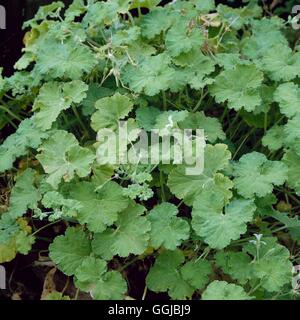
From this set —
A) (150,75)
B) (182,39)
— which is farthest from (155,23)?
(150,75)

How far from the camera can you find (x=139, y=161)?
1987 millimetres

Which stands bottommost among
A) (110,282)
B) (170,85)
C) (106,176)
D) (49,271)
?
(49,271)

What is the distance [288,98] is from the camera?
2100mm

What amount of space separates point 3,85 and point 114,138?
0.55 m

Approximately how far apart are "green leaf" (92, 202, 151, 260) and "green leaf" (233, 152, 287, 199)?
12.7 inches

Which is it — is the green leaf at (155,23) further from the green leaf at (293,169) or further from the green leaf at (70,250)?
the green leaf at (70,250)

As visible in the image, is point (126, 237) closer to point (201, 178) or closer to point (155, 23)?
point (201, 178)

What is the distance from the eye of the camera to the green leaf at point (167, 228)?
187 cm

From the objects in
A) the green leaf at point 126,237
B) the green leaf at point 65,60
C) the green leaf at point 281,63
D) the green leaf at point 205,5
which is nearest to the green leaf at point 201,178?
the green leaf at point 126,237

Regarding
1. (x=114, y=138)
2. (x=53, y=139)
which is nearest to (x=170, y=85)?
(x=114, y=138)

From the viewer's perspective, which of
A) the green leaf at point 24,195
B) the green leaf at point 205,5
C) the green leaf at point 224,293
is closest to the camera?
the green leaf at point 224,293

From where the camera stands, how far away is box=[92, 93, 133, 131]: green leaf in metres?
2.07
